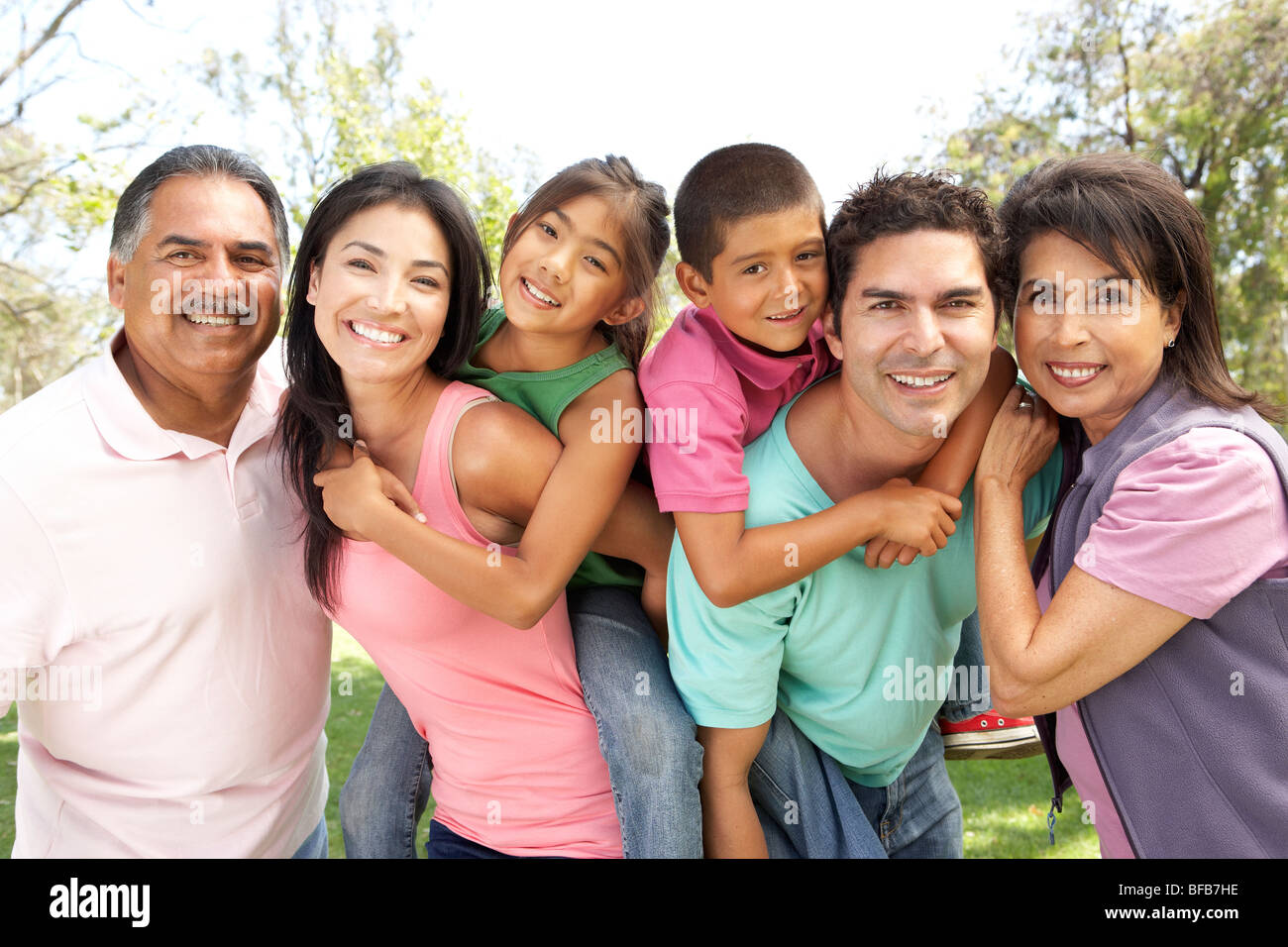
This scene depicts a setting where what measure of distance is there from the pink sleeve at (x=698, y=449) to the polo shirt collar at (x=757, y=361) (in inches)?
7.3

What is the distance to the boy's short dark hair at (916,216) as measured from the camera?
8.05 ft

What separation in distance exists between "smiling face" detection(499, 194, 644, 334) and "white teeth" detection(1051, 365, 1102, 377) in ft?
4.09

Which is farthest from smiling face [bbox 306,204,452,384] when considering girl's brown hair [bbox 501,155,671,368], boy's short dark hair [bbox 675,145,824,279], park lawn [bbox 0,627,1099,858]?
park lawn [bbox 0,627,1099,858]

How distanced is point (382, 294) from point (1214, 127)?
1676 cm

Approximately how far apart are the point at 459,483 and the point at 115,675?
1094mm

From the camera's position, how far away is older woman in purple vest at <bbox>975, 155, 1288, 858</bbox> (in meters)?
2.07

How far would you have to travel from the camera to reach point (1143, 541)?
6.80 ft

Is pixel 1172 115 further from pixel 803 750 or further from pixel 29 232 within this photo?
pixel 29 232

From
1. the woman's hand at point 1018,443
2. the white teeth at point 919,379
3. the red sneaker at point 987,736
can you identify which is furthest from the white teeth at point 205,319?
the red sneaker at point 987,736

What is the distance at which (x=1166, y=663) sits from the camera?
220 centimetres

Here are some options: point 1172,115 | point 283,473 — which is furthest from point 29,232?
point 1172,115

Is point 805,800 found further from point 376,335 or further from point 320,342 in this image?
point 320,342

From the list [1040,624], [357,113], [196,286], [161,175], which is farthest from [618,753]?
[357,113]

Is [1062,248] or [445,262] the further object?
[445,262]
